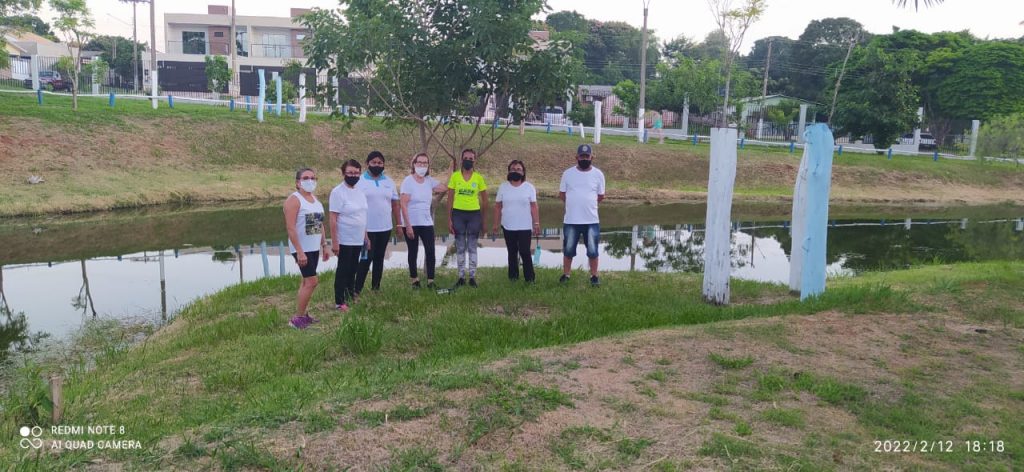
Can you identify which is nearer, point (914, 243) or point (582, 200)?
point (582, 200)

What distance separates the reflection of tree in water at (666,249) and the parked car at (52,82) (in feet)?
97.4

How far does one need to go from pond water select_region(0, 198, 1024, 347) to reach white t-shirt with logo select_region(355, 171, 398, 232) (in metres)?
1.46

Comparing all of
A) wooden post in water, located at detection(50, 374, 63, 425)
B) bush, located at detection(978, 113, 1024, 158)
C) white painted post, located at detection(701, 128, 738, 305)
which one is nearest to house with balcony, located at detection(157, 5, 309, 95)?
bush, located at detection(978, 113, 1024, 158)

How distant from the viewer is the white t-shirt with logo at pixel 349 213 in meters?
7.77

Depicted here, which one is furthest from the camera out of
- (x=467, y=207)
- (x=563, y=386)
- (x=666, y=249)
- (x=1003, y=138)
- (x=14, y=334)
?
(x=1003, y=138)

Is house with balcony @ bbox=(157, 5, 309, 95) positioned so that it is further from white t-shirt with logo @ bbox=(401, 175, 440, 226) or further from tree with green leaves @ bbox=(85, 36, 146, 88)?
white t-shirt with logo @ bbox=(401, 175, 440, 226)

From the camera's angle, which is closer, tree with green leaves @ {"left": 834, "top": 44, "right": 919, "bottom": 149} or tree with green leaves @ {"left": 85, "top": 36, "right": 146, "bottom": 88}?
tree with green leaves @ {"left": 834, "top": 44, "right": 919, "bottom": 149}

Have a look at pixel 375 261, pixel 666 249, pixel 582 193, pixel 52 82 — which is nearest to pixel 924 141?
pixel 666 249

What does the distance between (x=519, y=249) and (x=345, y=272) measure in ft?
7.06

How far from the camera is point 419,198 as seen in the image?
345 inches

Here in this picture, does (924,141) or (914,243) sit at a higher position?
(924,141)

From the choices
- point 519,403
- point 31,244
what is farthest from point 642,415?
point 31,244

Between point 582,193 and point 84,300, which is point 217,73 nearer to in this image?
point 84,300

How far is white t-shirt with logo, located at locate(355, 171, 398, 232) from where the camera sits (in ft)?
27.4
